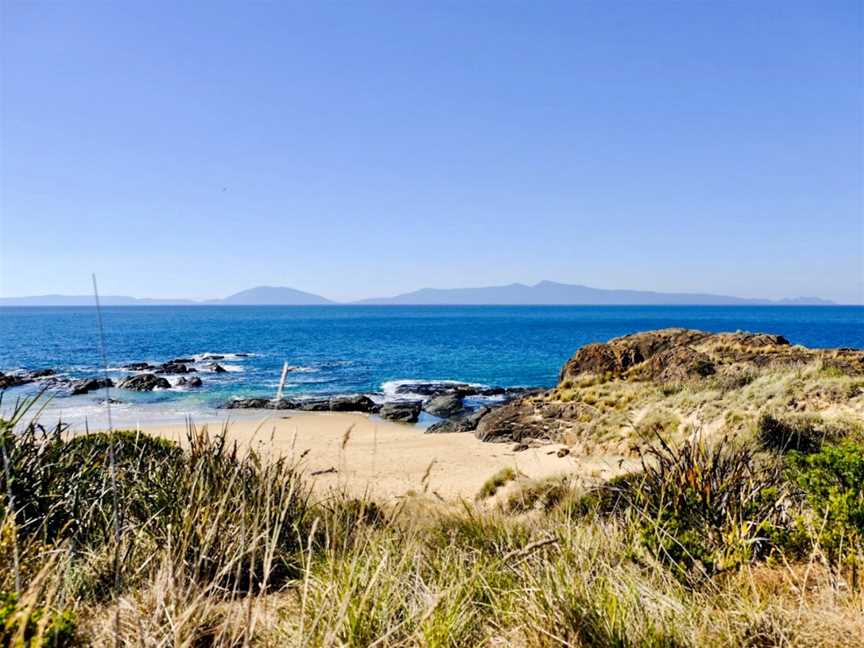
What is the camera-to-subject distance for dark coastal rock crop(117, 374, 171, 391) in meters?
37.8

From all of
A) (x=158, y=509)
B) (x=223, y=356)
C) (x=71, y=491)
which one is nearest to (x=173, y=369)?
(x=223, y=356)

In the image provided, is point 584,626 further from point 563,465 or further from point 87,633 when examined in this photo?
point 563,465

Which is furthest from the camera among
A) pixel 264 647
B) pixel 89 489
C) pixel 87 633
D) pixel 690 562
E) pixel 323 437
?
pixel 323 437

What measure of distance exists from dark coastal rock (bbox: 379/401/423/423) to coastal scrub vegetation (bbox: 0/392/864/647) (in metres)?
23.6

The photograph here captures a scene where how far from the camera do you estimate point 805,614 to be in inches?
131

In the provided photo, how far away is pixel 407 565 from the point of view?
3961 millimetres

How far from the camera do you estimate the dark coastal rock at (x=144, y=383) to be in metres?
37.8

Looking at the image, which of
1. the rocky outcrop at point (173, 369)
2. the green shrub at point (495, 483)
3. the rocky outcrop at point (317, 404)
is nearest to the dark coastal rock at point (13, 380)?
the rocky outcrop at point (173, 369)

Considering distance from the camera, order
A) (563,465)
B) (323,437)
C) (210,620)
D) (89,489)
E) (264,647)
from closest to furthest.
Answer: (264,647), (210,620), (89,489), (563,465), (323,437)

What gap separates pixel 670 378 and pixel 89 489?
73.2ft

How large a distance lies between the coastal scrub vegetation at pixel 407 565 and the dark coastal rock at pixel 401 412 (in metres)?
23.6

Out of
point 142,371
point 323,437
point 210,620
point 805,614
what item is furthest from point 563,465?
point 142,371

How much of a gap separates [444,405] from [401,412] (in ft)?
10.6

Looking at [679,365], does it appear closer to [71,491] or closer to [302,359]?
[71,491]
